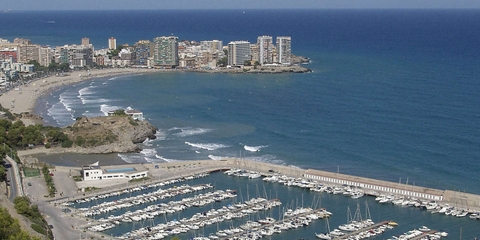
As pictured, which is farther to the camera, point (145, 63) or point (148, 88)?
point (145, 63)

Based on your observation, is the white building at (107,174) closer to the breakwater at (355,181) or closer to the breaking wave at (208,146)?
the breakwater at (355,181)

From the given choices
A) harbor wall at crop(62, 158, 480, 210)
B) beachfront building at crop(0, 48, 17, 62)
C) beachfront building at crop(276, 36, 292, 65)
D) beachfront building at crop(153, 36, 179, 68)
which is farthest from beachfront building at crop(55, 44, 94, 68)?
harbor wall at crop(62, 158, 480, 210)

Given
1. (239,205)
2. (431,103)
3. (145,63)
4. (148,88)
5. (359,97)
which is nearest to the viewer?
(239,205)

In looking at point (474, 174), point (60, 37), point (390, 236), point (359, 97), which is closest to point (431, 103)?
point (359, 97)

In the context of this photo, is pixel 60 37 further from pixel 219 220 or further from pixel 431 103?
pixel 219 220

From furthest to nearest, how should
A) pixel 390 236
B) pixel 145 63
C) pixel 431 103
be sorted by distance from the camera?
pixel 145 63, pixel 431 103, pixel 390 236

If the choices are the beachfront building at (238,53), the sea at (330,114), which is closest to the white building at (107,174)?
the sea at (330,114)

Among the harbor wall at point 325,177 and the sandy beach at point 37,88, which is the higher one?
the sandy beach at point 37,88
